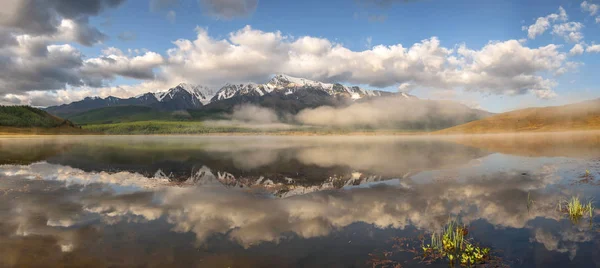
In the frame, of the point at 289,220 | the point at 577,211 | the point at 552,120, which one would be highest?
the point at 577,211

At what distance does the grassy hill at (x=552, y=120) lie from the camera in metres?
159

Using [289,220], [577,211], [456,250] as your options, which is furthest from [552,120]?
[289,220]

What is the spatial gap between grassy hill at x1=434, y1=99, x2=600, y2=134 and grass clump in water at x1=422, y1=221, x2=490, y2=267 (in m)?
195

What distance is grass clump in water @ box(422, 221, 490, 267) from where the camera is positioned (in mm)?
12133

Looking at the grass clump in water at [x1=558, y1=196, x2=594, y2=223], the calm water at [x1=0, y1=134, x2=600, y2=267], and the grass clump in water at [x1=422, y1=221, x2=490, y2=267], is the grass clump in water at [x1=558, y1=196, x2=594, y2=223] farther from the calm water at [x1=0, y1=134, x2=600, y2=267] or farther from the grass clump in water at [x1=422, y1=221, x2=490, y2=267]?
the grass clump in water at [x1=422, y1=221, x2=490, y2=267]

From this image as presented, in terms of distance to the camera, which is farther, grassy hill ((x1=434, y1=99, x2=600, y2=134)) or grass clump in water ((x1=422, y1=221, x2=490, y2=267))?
grassy hill ((x1=434, y1=99, x2=600, y2=134))

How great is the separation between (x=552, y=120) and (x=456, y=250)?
687 ft

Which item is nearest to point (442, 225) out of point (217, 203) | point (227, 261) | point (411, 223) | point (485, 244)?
point (411, 223)

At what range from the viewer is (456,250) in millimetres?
13086

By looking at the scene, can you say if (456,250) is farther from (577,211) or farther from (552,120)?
(552,120)

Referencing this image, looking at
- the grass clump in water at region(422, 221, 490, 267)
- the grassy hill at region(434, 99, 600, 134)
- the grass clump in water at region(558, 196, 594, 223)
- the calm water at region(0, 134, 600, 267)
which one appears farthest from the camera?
the grassy hill at region(434, 99, 600, 134)

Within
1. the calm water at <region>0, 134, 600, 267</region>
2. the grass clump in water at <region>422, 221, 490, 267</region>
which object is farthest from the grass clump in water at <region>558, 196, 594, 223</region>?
the grass clump in water at <region>422, 221, 490, 267</region>

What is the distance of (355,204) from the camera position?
2147 cm

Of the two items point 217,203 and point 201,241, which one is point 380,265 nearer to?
point 201,241
